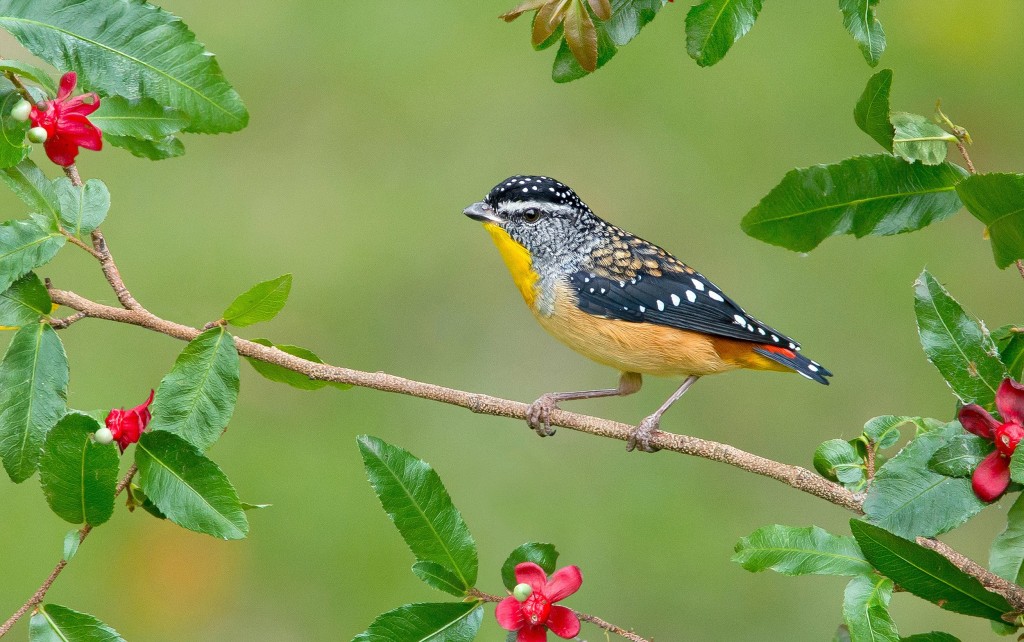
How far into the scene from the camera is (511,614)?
264 cm

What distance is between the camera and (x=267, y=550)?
22.6ft

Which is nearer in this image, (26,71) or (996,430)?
(996,430)

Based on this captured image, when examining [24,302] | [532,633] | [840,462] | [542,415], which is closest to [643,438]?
[542,415]

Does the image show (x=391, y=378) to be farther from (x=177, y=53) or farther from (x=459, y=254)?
(x=459, y=254)

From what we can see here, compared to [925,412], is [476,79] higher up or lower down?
higher up

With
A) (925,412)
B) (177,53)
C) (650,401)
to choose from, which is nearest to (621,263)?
(177,53)

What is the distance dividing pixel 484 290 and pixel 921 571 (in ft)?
18.3

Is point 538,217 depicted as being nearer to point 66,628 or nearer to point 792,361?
point 792,361

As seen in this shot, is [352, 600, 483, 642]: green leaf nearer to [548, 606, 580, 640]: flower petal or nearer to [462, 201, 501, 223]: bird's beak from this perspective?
[548, 606, 580, 640]: flower petal

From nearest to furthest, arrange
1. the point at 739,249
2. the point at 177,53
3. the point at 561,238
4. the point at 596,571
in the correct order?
the point at 177,53, the point at 561,238, the point at 596,571, the point at 739,249

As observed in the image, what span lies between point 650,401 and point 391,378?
4.30 m

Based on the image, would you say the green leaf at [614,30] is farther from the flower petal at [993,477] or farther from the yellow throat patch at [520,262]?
the yellow throat patch at [520,262]

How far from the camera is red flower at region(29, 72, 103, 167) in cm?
284

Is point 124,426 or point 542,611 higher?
point 124,426
